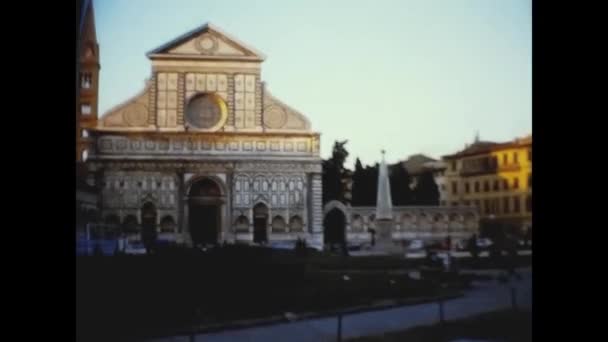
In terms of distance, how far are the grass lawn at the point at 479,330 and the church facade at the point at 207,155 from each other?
125 centimetres

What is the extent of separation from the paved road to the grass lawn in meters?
0.05

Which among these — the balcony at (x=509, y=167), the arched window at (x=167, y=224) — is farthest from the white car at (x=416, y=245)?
the arched window at (x=167, y=224)

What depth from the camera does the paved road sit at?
6988 millimetres

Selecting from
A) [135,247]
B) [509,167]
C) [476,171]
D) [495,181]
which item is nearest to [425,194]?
[476,171]

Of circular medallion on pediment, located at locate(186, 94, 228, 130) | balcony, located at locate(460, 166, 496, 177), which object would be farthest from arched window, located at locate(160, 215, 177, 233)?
balcony, located at locate(460, 166, 496, 177)

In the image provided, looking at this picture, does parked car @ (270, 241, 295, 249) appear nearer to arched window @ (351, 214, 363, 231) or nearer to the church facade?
the church facade

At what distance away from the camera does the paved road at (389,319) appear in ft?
22.9

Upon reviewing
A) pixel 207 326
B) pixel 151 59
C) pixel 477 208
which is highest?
pixel 151 59

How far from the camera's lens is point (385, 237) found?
774cm

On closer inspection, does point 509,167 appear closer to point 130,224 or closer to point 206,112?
point 206,112
